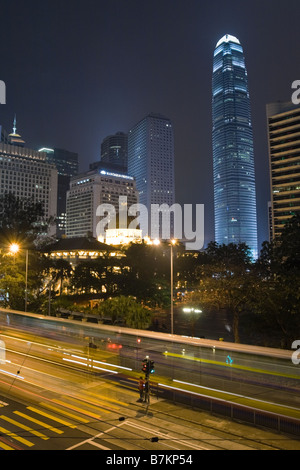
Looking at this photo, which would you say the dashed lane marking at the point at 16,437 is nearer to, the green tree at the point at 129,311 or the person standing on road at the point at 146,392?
the person standing on road at the point at 146,392

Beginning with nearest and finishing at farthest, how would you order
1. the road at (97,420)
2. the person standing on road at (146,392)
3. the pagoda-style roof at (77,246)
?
the road at (97,420), the person standing on road at (146,392), the pagoda-style roof at (77,246)

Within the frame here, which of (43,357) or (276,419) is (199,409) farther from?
(43,357)

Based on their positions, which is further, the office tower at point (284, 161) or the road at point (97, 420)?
the office tower at point (284, 161)

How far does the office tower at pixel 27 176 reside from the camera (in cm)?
17212

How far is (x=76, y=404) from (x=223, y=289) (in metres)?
16.6

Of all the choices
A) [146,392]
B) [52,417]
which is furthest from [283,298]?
[52,417]

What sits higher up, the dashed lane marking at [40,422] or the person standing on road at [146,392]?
the person standing on road at [146,392]

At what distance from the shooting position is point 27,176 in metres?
176

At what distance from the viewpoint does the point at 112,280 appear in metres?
52.7

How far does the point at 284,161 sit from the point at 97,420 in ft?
374

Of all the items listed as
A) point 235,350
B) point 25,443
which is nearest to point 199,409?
point 235,350

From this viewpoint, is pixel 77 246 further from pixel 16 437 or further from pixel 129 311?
pixel 16 437

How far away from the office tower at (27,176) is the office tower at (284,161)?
10695 cm

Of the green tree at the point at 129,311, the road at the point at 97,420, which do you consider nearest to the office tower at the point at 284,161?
the green tree at the point at 129,311
